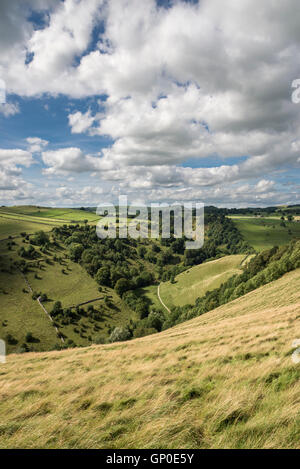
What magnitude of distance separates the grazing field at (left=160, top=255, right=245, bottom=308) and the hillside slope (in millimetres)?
91887

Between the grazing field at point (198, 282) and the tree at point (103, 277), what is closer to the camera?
the grazing field at point (198, 282)

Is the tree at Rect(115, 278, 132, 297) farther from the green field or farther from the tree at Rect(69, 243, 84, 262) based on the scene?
the tree at Rect(69, 243, 84, 262)

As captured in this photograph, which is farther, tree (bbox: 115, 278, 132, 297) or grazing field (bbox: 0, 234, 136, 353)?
tree (bbox: 115, 278, 132, 297)

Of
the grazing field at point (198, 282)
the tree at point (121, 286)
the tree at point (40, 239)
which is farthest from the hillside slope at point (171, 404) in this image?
the tree at point (40, 239)

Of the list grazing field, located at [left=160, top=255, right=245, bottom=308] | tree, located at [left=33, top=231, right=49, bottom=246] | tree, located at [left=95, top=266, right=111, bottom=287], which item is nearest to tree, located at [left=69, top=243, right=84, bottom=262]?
tree, located at [left=33, top=231, right=49, bottom=246]

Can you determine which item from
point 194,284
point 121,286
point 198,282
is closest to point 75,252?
point 121,286

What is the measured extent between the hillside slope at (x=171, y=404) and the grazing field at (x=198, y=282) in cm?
9189

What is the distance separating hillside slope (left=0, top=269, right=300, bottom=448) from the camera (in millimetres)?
5184

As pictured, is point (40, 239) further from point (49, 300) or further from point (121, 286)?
point (121, 286)

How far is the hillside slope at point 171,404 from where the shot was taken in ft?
17.0

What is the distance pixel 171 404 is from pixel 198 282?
110 metres

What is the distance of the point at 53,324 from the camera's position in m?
84.1

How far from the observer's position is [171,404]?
22.2 ft

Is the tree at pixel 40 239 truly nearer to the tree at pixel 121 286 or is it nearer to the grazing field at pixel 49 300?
the grazing field at pixel 49 300
